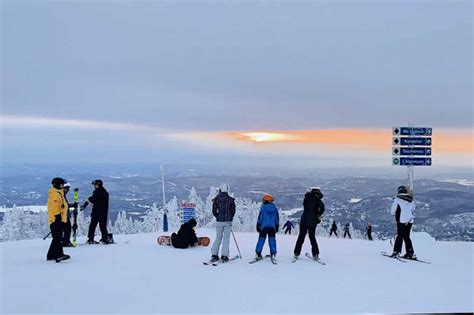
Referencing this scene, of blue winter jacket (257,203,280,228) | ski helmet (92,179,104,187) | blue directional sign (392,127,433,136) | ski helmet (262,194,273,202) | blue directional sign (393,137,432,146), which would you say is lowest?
blue winter jacket (257,203,280,228)

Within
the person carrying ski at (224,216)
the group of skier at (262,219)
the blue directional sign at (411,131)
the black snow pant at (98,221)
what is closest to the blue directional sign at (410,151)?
the blue directional sign at (411,131)

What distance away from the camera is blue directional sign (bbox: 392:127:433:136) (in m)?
14.5

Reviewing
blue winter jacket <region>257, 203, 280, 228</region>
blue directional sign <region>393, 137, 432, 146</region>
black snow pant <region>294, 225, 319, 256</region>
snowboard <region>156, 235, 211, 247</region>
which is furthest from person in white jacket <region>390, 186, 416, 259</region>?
snowboard <region>156, 235, 211, 247</region>

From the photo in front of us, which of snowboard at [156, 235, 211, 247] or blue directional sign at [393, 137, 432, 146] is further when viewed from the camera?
blue directional sign at [393, 137, 432, 146]

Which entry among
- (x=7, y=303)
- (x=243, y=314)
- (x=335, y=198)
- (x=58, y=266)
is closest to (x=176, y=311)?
(x=243, y=314)

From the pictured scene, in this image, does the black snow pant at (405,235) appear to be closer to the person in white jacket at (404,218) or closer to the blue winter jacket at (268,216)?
→ the person in white jacket at (404,218)

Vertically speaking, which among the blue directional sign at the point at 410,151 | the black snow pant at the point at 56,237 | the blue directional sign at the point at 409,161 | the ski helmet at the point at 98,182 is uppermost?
the blue directional sign at the point at 410,151

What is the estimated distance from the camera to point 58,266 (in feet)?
34.6

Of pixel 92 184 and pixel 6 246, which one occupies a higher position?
pixel 92 184

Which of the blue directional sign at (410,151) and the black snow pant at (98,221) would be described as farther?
the blue directional sign at (410,151)

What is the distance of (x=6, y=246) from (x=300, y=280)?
29.0 ft

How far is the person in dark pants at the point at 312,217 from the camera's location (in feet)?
38.1

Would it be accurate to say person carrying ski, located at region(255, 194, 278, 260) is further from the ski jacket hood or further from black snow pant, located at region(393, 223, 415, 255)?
the ski jacket hood

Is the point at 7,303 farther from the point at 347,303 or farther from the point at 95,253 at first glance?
the point at 347,303
